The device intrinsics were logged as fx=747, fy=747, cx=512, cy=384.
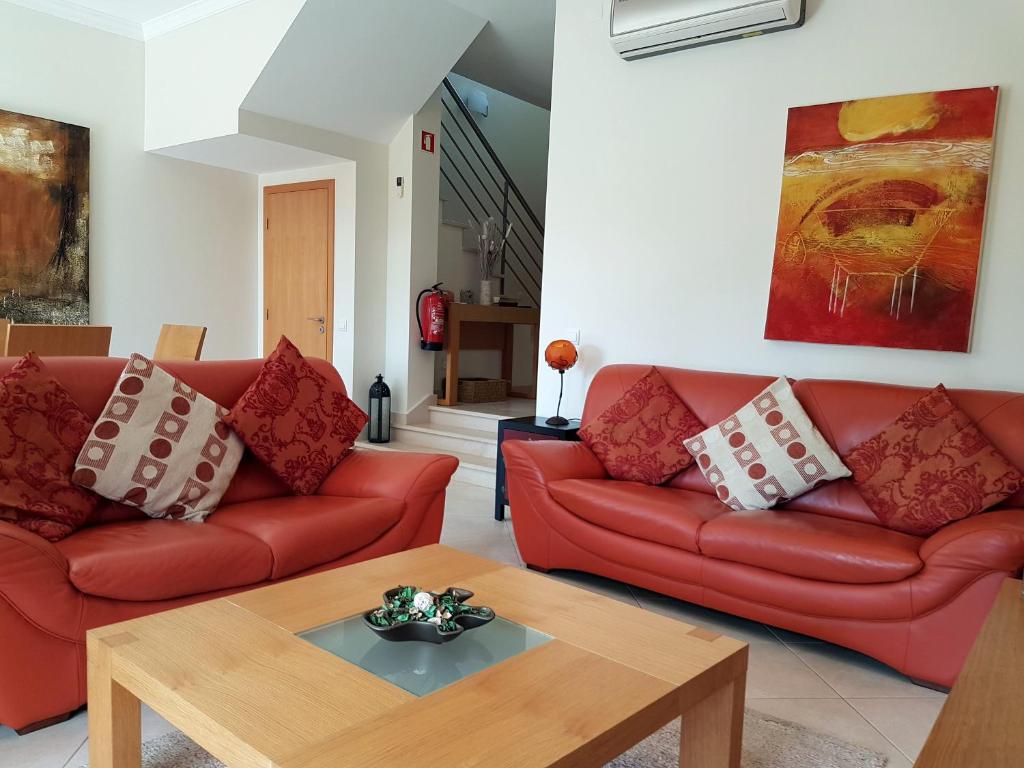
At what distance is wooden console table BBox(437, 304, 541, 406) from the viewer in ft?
19.8

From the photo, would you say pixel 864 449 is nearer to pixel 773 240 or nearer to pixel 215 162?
pixel 773 240

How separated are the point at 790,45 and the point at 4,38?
15.6ft

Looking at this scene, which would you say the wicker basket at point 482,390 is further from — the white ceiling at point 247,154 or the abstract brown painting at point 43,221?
the abstract brown painting at point 43,221

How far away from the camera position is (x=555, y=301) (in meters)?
4.44

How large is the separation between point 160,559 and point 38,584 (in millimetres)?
294

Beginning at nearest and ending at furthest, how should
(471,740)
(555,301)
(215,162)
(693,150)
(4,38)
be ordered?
(471,740) → (693,150) → (555,301) → (4,38) → (215,162)

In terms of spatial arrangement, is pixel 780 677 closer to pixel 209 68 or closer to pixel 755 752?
pixel 755 752

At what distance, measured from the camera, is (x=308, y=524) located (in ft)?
7.98

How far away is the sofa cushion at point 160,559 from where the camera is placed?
1935mm

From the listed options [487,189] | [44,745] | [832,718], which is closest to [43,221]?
[487,189]

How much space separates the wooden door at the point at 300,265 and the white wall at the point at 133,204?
191 millimetres

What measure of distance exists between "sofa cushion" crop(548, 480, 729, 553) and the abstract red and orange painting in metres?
1.12

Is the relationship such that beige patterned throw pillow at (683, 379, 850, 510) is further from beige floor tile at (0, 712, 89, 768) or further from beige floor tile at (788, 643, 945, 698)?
beige floor tile at (0, 712, 89, 768)

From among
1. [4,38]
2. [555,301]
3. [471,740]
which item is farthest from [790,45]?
[4,38]
